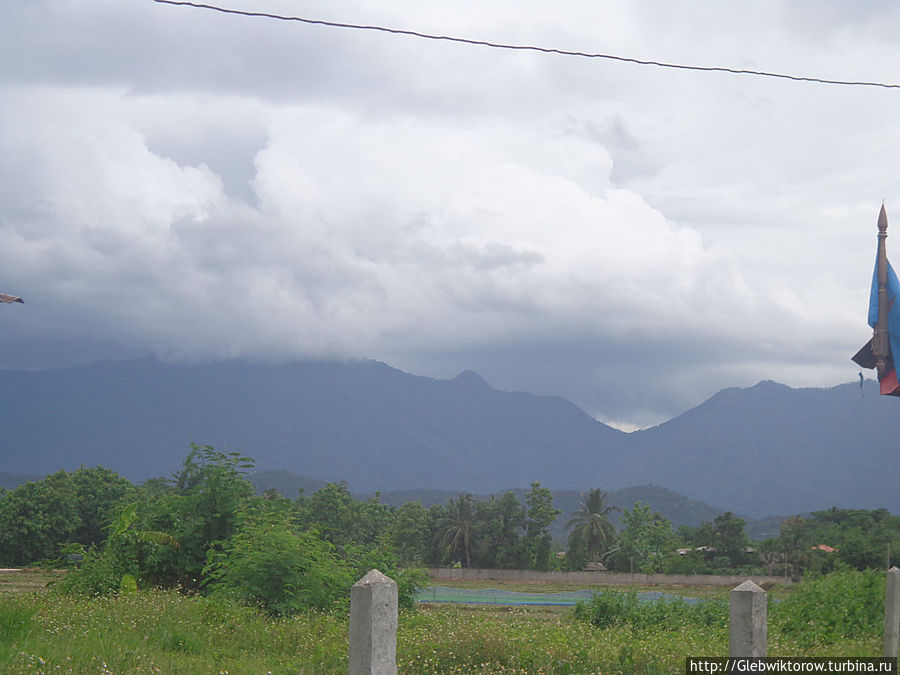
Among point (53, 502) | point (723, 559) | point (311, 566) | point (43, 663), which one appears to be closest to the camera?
point (43, 663)

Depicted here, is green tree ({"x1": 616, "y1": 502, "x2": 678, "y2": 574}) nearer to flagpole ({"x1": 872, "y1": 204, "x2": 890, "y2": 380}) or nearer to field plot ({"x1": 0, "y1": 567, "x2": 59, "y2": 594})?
field plot ({"x1": 0, "y1": 567, "x2": 59, "y2": 594})

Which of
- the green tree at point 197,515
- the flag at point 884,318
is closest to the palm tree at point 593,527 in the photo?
the green tree at point 197,515

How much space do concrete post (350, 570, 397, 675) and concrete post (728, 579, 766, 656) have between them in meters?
2.91

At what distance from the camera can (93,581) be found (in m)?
17.5

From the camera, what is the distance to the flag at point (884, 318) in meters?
11.7

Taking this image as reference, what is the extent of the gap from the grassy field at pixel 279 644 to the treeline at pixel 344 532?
247 cm

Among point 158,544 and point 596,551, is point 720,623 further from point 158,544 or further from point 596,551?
point 596,551

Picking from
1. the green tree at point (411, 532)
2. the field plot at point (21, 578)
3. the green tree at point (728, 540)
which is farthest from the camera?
the green tree at point (411, 532)

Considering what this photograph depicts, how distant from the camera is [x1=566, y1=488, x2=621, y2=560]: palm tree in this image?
→ 71.2 meters

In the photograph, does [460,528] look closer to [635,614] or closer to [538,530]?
[538,530]

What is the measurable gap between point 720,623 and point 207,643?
35.3ft

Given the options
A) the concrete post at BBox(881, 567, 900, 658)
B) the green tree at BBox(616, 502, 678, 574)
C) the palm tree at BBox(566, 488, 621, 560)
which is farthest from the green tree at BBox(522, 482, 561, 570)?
the concrete post at BBox(881, 567, 900, 658)

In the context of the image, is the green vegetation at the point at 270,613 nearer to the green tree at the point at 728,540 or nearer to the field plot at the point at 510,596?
the field plot at the point at 510,596

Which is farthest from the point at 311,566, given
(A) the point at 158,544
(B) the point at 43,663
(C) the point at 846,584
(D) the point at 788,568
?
(D) the point at 788,568
